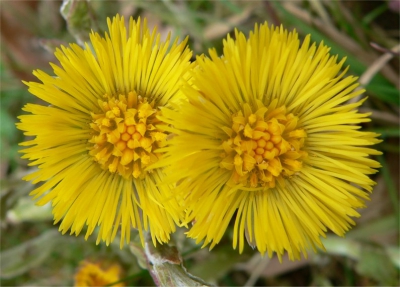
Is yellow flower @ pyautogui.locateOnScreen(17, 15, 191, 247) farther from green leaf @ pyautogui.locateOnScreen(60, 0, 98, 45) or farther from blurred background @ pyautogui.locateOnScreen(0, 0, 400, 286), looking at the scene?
blurred background @ pyautogui.locateOnScreen(0, 0, 400, 286)

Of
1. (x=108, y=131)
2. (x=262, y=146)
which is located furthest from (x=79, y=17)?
(x=262, y=146)

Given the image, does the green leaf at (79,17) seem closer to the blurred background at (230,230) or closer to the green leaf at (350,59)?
the blurred background at (230,230)

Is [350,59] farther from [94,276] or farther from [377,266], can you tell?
[94,276]

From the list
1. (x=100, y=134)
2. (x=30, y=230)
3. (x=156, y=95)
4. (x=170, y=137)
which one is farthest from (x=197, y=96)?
(x=30, y=230)

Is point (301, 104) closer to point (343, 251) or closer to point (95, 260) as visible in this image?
point (343, 251)

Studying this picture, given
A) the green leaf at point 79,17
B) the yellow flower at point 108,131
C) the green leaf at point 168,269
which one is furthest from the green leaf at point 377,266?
the green leaf at point 79,17

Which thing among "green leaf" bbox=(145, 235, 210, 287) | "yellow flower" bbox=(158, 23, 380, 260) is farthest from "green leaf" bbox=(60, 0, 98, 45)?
"green leaf" bbox=(145, 235, 210, 287)
